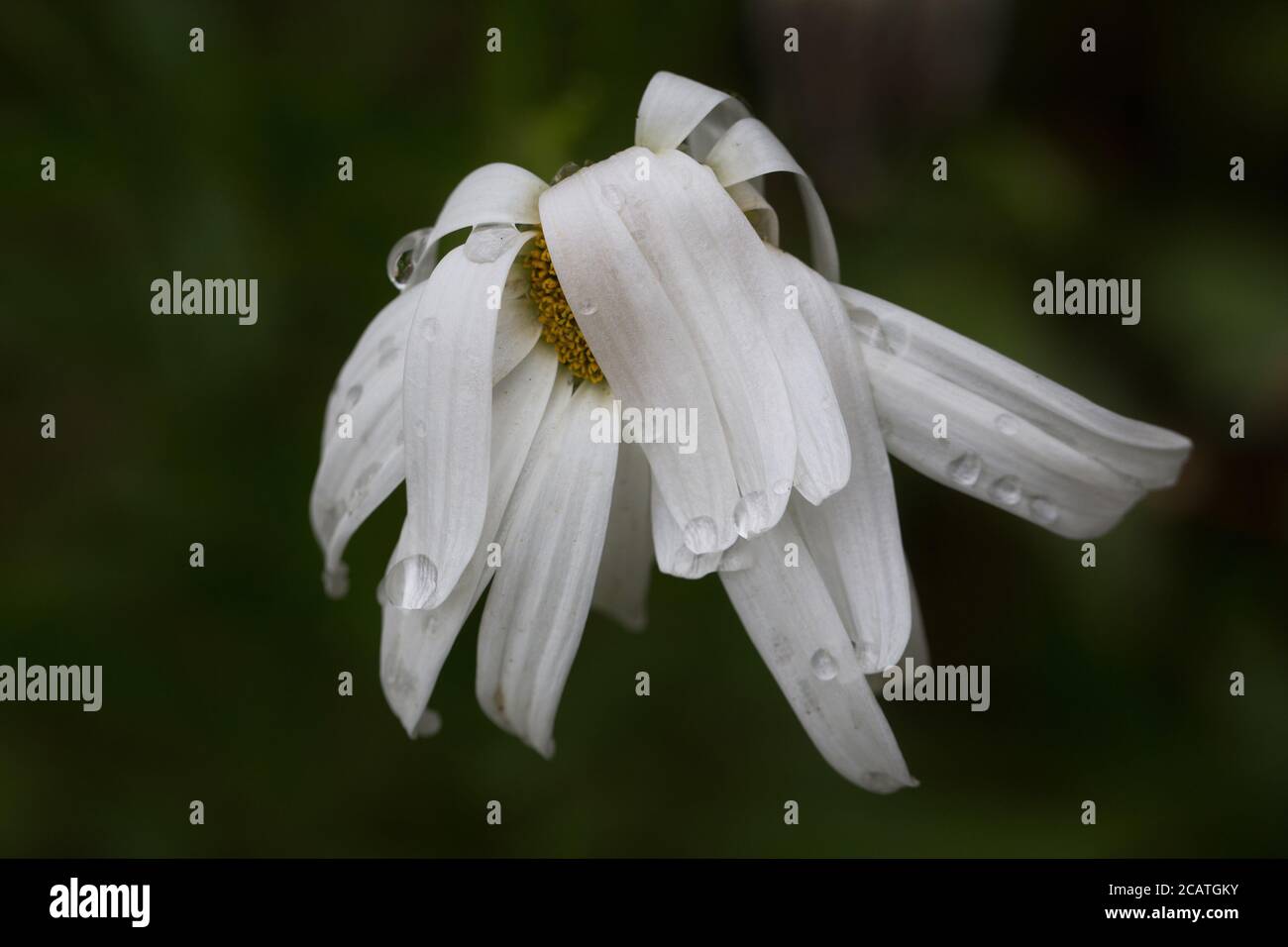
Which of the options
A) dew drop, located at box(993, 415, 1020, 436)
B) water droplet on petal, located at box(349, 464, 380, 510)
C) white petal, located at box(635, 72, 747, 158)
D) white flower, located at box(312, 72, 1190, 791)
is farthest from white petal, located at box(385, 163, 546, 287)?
dew drop, located at box(993, 415, 1020, 436)

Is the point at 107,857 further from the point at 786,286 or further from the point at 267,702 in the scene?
the point at 786,286

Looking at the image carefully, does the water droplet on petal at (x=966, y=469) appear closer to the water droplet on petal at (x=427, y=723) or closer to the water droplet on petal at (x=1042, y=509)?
the water droplet on petal at (x=1042, y=509)

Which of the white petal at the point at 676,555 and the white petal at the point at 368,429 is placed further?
the white petal at the point at 368,429

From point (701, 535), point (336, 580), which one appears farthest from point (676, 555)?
point (336, 580)

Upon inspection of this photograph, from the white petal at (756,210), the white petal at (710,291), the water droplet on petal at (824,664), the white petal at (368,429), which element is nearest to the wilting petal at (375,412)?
the white petal at (368,429)

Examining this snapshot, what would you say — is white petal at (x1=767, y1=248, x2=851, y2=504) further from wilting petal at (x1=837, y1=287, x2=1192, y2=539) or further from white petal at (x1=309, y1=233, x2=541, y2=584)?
white petal at (x1=309, y1=233, x2=541, y2=584)
